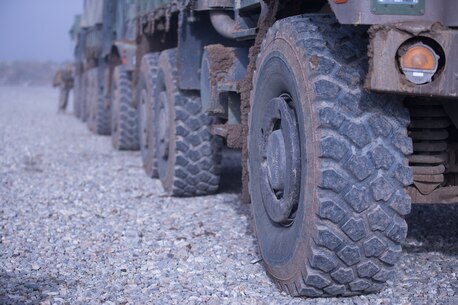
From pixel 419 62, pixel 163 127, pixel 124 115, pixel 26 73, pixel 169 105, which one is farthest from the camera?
pixel 26 73

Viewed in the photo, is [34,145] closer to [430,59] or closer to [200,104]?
[200,104]

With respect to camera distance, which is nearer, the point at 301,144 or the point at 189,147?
the point at 301,144

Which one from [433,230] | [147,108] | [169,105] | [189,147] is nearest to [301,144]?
[433,230]

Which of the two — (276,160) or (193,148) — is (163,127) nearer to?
(193,148)

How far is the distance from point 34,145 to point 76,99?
23.2 ft

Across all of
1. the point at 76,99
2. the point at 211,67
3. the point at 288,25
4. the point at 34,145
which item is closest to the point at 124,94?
the point at 34,145

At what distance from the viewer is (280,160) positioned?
369 cm

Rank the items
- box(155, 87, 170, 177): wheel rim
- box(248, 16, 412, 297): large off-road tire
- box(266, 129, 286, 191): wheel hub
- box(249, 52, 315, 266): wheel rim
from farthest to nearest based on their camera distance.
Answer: box(155, 87, 170, 177): wheel rim, box(266, 129, 286, 191): wheel hub, box(249, 52, 315, 266): wheel rim, box(248, 16, 412, 297): large off-road tire

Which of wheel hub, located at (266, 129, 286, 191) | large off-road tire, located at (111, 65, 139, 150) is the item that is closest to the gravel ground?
wheel hub, located at (266, 129, 286, 191)

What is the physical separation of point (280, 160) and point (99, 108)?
9298 millimetres

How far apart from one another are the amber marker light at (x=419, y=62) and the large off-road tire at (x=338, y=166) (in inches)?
12.6

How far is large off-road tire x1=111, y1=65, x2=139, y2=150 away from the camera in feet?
31.8

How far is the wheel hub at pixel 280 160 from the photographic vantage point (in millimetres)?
3564

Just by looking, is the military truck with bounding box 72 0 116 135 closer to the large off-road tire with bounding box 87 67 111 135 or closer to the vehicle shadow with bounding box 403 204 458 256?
the large off-road tire with bounding box 87 67 111 135
